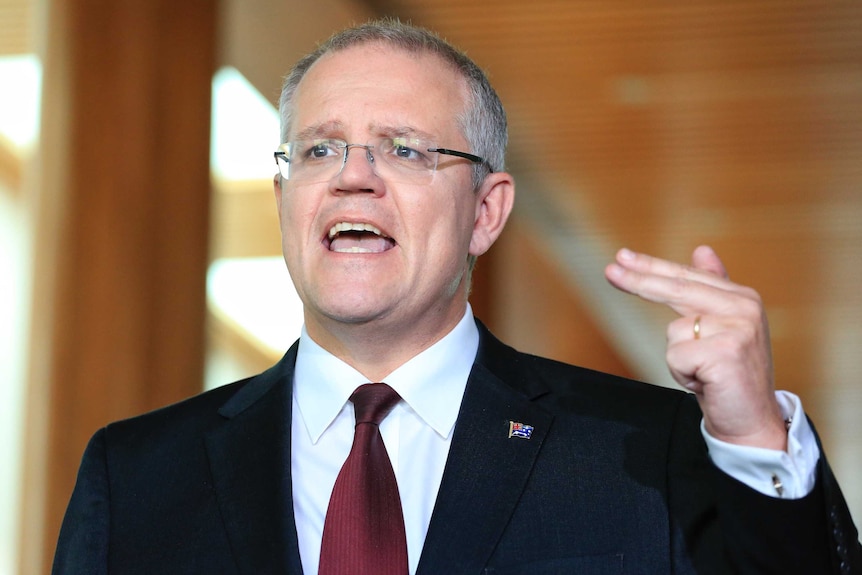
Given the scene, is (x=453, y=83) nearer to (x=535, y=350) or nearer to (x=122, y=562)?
(x=122, y=562)

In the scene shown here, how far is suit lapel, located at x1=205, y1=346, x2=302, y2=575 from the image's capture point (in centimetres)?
166

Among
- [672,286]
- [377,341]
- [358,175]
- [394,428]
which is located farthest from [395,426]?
[672,286]

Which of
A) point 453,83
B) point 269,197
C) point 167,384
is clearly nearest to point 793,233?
point 269,197

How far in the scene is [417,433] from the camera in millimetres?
1807

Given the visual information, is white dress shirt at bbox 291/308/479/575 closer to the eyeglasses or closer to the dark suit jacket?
the dark suit jacket

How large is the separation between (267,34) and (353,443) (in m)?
3.85

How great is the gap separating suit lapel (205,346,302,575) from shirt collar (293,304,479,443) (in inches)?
1.8

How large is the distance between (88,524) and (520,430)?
698 mm

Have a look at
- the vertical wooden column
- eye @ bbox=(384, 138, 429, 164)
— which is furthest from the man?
the vertical wooden column

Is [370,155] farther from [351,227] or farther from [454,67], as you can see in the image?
[454,67]

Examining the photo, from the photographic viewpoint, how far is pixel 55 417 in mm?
3559

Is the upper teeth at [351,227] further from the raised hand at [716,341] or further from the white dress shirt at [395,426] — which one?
the raised hand at [716,341]

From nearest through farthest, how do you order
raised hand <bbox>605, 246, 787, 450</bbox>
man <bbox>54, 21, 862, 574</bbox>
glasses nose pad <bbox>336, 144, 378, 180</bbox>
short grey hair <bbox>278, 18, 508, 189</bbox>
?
1. raised hand <bbox>605, 246, 787, 450</bbox>
2. man <bbox>54, 21, 862, 574</bbox>
3. glasses nose pad <bbox>336, 144, 378, 180</bbox>
4. short grey hair <bbox>278, 18, 508, 189</bbox>

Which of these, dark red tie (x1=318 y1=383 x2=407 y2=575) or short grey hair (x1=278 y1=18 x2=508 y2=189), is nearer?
dark red tie (x1=318 y1=383 x2=407 y2=575)
